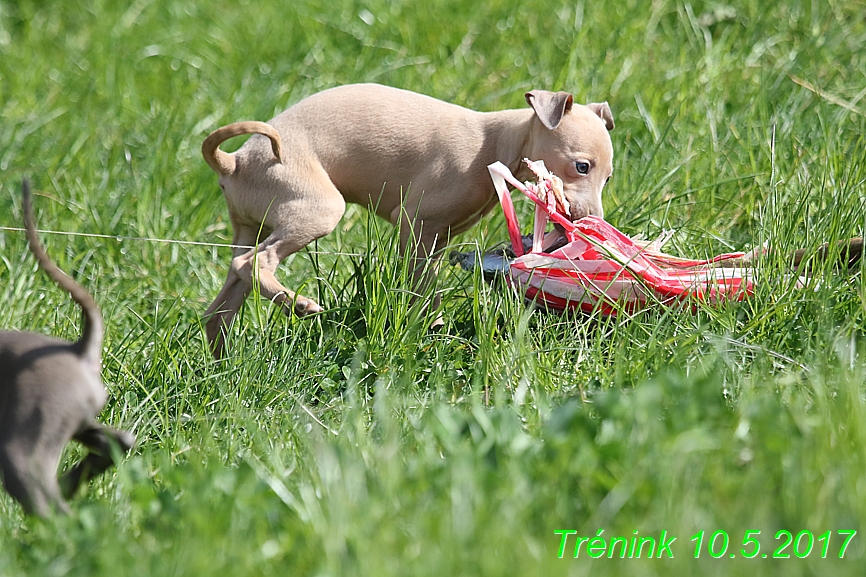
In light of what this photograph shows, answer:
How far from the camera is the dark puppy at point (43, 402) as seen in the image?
250cm

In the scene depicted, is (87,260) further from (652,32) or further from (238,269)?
(652,32)

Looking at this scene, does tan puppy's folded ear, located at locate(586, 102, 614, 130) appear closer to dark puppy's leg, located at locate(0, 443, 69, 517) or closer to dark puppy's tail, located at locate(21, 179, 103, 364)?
dark puppy's tail, located at locate(21, 179, 103, 364)

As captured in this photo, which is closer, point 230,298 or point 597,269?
point 597,269

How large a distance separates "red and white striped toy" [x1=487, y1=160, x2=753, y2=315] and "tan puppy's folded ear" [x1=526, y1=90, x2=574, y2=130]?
17 cm

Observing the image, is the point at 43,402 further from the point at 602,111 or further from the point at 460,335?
the point at 602,111

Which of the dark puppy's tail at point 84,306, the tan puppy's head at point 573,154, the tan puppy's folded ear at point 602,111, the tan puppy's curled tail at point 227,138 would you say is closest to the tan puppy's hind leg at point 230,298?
the tan puppy's curled tail at point 227,138

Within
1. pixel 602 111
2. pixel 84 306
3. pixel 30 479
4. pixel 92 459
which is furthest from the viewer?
pixel 602 111

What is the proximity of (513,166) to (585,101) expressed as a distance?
2032mm

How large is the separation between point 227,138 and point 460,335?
1164 millimetres

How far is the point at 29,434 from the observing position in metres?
2.51

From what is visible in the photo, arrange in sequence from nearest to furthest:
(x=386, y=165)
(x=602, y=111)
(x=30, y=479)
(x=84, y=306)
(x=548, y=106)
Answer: (x=30, y=479) < (x=84, y=306) < (x=548, y=106) < (x=386, y=165) < (x=602, y=111)

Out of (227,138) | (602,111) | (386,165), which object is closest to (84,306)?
(227,138)

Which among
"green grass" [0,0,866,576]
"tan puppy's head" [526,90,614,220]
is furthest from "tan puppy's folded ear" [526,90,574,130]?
"green grass" [0,0,866,576]

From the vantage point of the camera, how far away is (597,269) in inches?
147
